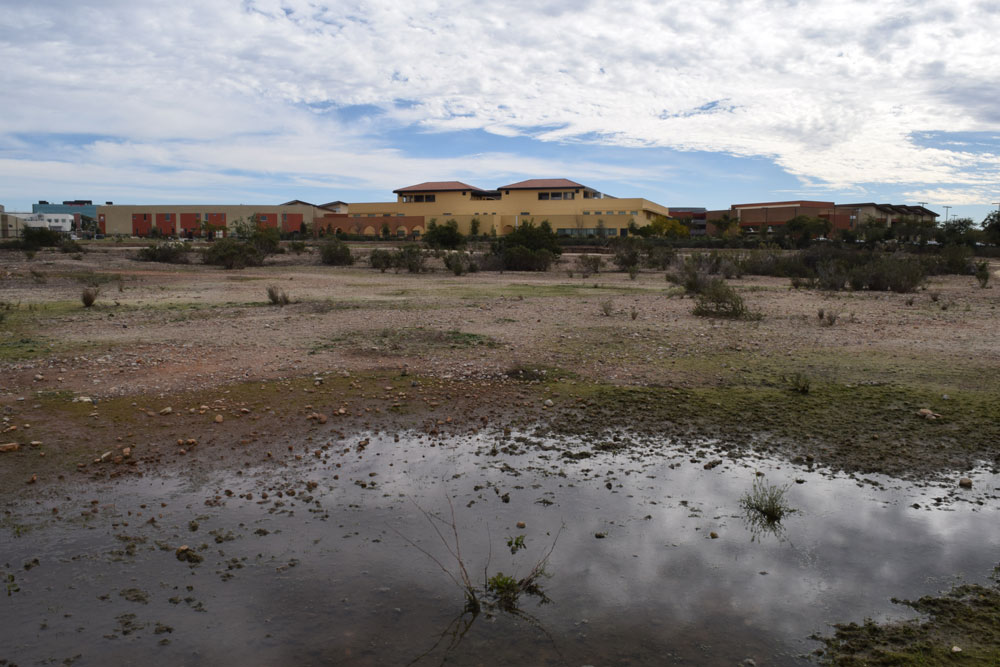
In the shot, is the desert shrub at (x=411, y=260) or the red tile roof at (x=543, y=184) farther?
the red tile roof at (x=543, y=184)

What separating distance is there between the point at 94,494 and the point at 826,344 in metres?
9.83

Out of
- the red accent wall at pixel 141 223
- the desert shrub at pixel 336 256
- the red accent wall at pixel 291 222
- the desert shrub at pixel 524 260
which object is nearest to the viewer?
the desert shrub at pixel 524 260

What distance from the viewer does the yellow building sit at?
81375mm

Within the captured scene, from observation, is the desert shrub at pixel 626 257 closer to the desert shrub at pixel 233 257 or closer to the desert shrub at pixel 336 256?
the desert shrub at pixel 336 256

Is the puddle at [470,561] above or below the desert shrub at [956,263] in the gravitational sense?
below

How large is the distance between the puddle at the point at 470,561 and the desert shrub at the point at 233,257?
1109 inches

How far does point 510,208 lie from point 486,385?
78417 millimetres

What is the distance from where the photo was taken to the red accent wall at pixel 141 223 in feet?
317

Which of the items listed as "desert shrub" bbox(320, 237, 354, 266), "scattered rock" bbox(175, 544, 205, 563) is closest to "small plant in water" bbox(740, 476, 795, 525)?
"scattered rock" bbox(175, 544, 205, 563)

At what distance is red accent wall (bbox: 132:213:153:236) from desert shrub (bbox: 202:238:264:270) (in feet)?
225

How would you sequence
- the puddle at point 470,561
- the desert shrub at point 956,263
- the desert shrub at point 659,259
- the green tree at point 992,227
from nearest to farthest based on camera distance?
the puddle at point 470,561 < the desert shrub at point 956,263 < the desert shrub at point 659,259 < the green tree at point 992,227

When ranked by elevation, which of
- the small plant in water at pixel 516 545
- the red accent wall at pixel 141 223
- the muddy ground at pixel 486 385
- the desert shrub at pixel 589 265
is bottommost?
the small plant in water at pixel 516 545

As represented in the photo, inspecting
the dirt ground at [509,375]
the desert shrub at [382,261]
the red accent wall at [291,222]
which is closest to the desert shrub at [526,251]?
the desert shrub at [382,261]

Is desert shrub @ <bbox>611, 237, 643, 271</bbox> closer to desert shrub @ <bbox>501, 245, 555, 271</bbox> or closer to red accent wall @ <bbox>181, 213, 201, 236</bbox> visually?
desert shrub @ <bbox>501, 245, 555, 271</bbox>
